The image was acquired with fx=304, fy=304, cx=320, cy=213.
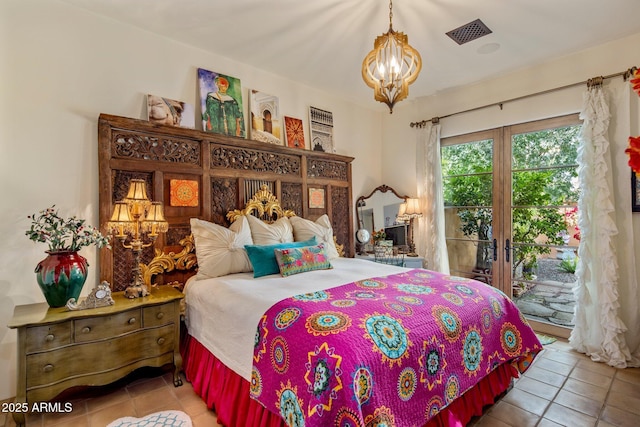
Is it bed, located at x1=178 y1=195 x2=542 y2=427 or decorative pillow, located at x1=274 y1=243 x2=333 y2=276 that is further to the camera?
decorative pillow, located at x1=274 y1=243 x2=333 y2=276

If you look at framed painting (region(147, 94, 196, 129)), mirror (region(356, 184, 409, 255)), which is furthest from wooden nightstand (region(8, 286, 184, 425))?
mirror (region(356, 184, 409, 255))

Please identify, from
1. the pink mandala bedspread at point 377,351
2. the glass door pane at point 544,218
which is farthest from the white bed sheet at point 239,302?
the glass door pane at point 544,218

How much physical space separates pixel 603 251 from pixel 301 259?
8.89 feet

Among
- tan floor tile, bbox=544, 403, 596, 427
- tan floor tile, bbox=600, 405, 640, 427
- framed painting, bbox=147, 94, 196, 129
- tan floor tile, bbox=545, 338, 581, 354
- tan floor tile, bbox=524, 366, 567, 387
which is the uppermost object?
framed painting, bbox=147, 94, 196, 129

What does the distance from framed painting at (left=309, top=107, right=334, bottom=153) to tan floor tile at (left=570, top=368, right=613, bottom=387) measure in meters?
3.32

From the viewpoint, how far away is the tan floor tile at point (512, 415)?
1.88 m

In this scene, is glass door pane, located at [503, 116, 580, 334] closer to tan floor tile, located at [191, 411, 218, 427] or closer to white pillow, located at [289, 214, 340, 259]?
white pillow, located at [289, 214, 340, 259]

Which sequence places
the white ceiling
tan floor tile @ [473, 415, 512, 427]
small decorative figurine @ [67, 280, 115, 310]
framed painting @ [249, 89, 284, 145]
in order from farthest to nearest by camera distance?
framed painting @ [249, 89, 284, 145]
the white ceiling
small decorative figurine @ [67, 280, 115, 310]
tan floor tile @ [473, 415, 512, 427]

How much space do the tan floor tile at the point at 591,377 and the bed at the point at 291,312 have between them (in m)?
0.72

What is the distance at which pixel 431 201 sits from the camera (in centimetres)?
400

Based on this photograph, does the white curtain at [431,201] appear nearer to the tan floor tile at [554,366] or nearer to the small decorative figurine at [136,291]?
the tan floor tile at [554,366]

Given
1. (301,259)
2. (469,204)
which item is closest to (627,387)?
(469,204)

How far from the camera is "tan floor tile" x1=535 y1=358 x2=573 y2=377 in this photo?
253cm

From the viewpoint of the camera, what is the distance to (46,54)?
2260 mm
